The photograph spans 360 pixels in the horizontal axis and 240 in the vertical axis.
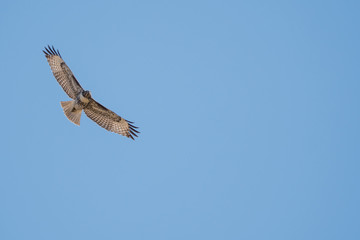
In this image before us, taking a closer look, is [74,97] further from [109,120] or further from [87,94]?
[109,120]

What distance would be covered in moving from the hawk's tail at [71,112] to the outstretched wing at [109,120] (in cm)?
36

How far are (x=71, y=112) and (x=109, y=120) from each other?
1165mm

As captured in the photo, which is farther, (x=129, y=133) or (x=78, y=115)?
(x=129, y=133)

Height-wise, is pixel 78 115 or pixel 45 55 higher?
pixel 45 55

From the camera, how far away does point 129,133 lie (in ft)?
40.3

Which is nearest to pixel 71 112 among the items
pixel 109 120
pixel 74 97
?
pixel 74 97

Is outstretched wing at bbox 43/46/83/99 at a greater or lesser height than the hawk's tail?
greater

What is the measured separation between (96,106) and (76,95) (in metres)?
0.60

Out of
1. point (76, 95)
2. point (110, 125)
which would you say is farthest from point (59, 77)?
point (110, 125)

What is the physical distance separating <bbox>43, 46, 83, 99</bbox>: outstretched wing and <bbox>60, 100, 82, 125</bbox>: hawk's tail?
8.9 inches

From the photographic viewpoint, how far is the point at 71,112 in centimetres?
1143

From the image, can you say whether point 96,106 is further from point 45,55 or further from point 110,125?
point 45,55

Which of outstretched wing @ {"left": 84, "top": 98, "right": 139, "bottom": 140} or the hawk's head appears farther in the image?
outstretched wing @ {"left": 84, "top": 98, "right": 139, "bottom": 140}

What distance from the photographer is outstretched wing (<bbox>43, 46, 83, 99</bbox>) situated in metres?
11.4
